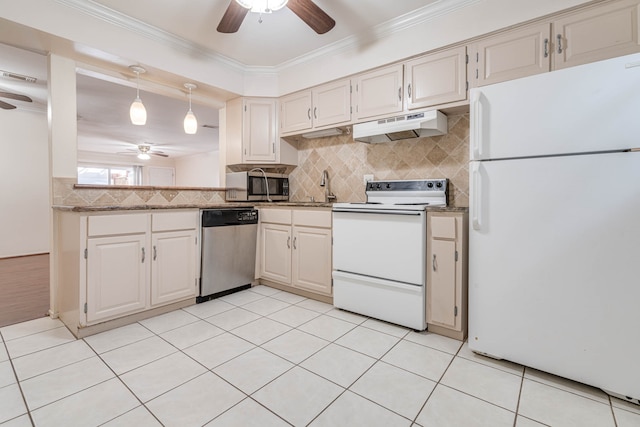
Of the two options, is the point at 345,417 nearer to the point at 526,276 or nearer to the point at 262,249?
the point at 526,276

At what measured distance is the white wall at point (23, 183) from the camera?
179 inches

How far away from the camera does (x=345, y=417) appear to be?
1308 millimetres

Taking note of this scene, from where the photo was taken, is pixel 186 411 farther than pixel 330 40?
No

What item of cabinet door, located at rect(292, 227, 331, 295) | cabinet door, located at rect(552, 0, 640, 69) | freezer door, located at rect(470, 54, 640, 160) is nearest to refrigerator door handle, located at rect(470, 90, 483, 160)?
freezer door, located at rect(470, 54, 640, 160)

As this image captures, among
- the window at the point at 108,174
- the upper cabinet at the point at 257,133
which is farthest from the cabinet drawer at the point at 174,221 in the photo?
the window at the point at 108,174

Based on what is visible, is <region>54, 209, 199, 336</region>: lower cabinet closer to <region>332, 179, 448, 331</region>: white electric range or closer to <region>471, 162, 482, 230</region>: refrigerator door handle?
<region>332, 179, 448, 331</region>: white electric range

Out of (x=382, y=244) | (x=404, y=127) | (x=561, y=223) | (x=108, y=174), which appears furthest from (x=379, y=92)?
(x=108, y=174)

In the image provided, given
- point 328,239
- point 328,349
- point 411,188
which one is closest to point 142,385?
point 328,349

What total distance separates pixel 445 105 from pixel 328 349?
195 centimetres

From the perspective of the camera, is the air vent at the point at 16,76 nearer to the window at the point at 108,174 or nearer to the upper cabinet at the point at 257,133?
the upper cabinet at the point at 257,133

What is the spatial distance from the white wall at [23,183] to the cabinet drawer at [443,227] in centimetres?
580

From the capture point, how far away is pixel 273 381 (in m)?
1.56

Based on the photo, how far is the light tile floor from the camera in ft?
4.28

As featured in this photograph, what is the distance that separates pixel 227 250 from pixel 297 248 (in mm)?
662
